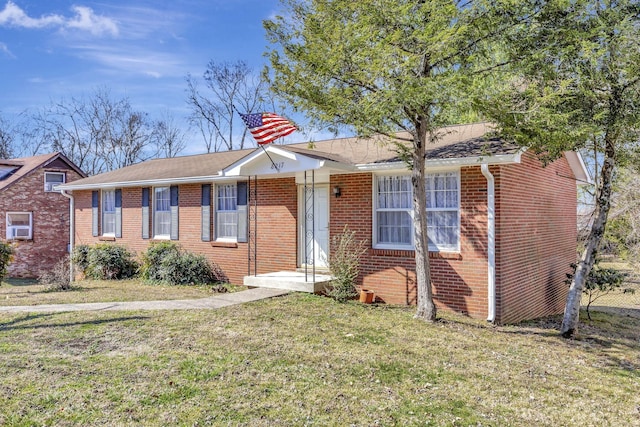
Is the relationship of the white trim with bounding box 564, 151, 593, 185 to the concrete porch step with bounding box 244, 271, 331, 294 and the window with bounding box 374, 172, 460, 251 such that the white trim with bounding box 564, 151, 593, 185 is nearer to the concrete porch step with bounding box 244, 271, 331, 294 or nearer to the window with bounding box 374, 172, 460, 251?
the window with bounding box 374, 172, 460, 251

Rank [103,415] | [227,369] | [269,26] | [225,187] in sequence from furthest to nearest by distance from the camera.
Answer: [225,187], [269,26], [227,369], [103,415]

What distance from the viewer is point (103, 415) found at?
4.26 metres

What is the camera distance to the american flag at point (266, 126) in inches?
384

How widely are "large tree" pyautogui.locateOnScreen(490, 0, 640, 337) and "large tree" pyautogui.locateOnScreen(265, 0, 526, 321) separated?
0.54m

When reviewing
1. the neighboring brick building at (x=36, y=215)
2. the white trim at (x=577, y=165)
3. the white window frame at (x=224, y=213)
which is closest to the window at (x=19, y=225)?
the neighboring brick building at (x=36, y=215)

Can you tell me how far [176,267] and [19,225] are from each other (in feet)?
50.6

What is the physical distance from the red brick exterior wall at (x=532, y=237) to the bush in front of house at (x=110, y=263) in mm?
10886

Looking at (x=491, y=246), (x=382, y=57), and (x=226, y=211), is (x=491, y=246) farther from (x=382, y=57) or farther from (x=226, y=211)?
(x=226, y=211)

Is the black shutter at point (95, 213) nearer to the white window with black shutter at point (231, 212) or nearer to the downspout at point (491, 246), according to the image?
the white window with black shutter at point (231, 212)

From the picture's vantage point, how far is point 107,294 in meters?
10.6

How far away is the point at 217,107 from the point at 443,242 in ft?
90.9

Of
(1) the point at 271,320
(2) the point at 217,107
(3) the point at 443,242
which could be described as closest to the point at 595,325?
(3) the point at 443,242

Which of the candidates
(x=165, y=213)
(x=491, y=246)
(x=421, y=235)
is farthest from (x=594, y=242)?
(x=165, y=213)

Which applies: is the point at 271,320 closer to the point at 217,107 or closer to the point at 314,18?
the point at 314,18
